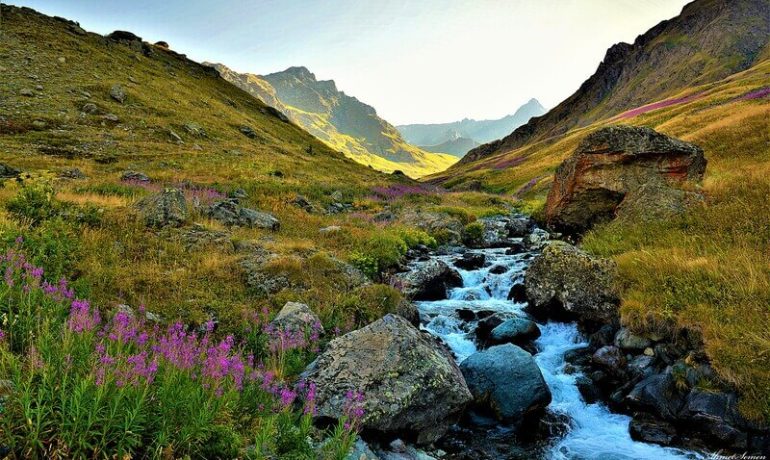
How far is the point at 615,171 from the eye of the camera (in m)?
17.9

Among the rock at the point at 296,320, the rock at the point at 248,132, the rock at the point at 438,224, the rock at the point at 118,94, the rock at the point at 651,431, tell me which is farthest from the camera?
the rock at the point at 248,132

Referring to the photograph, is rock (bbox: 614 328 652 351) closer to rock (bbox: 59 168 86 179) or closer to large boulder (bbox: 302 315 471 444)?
large boulder (bbox: 302 315 471 444)

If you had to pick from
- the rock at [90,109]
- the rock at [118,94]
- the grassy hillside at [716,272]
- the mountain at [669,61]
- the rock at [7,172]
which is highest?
the mountain at [669,61]

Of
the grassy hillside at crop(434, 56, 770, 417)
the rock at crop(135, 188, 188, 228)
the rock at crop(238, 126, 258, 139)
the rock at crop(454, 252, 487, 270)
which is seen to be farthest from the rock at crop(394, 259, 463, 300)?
the rock at crop(238, 126, 258, 139)

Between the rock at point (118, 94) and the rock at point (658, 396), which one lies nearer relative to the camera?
the rock at point (658, 396)

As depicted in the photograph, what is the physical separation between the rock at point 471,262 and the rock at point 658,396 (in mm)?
8821

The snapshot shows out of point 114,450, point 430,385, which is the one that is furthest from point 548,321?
point 114,450

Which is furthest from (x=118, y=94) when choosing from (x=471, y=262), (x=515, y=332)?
(x=515, y=332)

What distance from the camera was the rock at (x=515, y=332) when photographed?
10414 mm

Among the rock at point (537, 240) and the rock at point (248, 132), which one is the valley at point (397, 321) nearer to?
the rock at point (537, 240)

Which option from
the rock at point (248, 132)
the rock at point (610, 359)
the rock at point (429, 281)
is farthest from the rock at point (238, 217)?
the rock at point (248, 132)

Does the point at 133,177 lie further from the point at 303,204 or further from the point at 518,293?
the point at 518,293

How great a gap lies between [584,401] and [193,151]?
3954 centimetres

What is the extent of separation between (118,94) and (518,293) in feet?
164
